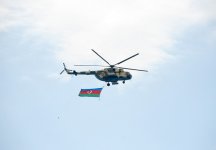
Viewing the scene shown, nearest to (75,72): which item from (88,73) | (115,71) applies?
(88,73)

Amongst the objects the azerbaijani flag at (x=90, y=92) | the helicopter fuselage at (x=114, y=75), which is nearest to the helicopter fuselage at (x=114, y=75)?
the helicopter fuselage at (x=114, y=75)

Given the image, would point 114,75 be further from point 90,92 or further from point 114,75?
point 90,92

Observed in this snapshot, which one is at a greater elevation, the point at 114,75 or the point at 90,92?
the point at 114,75

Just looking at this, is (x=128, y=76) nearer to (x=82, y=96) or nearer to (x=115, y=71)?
(x=115, y=71)

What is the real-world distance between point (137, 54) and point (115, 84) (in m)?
9.10

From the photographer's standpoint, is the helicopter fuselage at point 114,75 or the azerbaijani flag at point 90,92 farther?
the azerbaijani flag at point 90,92

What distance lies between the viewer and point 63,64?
14300 centimetres

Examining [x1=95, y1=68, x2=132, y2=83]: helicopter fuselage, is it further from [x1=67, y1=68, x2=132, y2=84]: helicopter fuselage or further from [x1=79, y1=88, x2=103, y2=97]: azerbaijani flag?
[x1=79, y1=88, x2=103, y2=97]: azerbaijani flag

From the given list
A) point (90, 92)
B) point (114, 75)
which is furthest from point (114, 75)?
point (90, 92)

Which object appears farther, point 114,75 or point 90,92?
point 90,92

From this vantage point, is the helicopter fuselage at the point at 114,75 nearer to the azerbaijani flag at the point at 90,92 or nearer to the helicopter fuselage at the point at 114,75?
the helicopter fuselage at the point at 114,75

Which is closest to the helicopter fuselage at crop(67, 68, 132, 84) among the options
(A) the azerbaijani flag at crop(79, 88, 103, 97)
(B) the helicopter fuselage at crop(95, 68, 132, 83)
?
(B) the helicopter fuselage at crop(95, 68, 132, 83)

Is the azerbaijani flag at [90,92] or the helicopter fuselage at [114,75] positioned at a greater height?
the helicopter fuselage at [114,75]

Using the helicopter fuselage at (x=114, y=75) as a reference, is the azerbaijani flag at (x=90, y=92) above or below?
below
